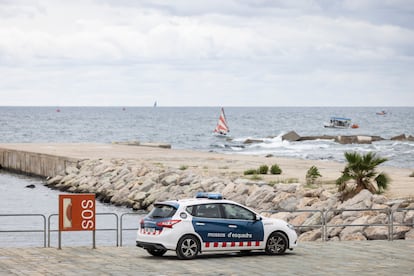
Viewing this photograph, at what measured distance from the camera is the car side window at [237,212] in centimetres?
2111

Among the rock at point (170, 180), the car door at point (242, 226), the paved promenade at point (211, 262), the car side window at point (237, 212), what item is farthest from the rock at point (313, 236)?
the rock at point (170, 180)

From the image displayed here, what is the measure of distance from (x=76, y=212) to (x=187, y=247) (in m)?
3.38

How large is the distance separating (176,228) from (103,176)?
33.3 metres

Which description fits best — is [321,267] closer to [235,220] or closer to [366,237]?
[235,220]

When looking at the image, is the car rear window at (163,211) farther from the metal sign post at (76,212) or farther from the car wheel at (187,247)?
the metal sign post at (76,212)

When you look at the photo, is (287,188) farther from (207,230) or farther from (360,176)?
(207,230)

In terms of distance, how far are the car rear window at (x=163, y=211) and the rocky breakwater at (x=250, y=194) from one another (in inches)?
156

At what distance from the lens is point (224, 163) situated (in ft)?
183

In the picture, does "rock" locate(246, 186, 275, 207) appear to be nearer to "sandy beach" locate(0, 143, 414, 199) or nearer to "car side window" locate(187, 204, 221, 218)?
"sandy beach" locate(0, 143, 414, 199)

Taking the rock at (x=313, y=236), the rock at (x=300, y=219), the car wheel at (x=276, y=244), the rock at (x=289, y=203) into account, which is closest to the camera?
the car wheel at (x=276, y=244)

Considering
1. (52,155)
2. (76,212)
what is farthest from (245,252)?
(52,155)

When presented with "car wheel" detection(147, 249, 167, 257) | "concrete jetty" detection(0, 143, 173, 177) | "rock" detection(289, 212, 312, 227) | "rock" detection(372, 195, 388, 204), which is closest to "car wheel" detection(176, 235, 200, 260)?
"car wheel" detection(147, 249, 167, 257)

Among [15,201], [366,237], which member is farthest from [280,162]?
[366,237]

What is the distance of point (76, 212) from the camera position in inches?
877
